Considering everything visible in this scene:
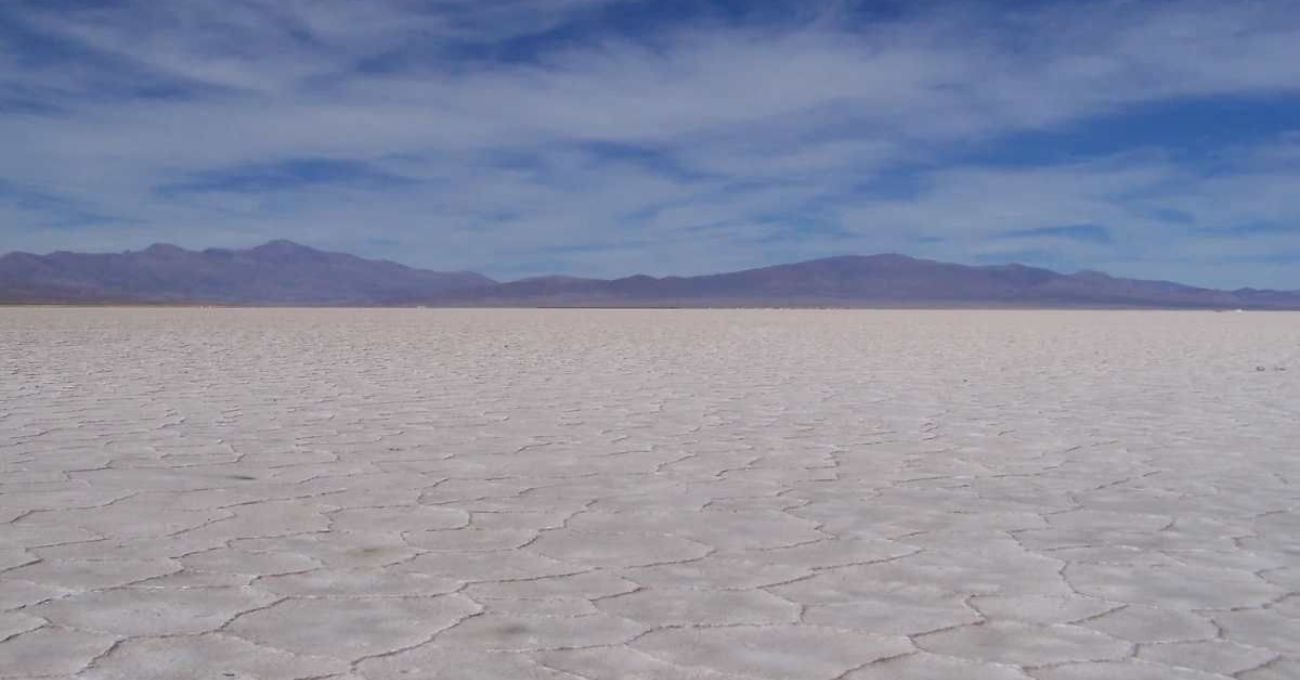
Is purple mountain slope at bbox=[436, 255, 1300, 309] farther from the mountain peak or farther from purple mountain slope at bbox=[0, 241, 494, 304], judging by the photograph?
the mountain peak

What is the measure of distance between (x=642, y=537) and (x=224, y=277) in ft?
614

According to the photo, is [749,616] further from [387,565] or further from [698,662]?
[387,565]

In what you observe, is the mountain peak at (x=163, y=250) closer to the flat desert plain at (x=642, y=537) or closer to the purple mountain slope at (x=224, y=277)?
the purple mountain slope at (x=224, y=277)

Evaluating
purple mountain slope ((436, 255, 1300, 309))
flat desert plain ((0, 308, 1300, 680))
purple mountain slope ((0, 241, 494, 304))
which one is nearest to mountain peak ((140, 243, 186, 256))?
purple mountain slope ((0, 241, 494, 304))

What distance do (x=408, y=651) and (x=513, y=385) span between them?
5074mm

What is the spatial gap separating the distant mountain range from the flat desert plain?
86455 mm

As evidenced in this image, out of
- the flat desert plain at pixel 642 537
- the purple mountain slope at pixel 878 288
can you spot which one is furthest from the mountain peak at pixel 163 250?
the flat desert plain at pixel 642 537

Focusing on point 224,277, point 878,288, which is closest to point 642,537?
point 878,288

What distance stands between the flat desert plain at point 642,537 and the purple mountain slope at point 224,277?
151 m

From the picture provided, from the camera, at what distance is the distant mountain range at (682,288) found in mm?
114875

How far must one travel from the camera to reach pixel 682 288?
125 meters

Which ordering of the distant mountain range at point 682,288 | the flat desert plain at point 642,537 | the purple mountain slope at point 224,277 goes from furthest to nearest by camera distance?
the purple mountain slope at point 224,277, the distant mountain range at point 682,288, the flat desert plain at point 642,537

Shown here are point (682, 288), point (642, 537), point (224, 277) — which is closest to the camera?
point (642, 537)

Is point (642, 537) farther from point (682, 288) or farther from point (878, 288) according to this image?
Answer: point (878, 288)
